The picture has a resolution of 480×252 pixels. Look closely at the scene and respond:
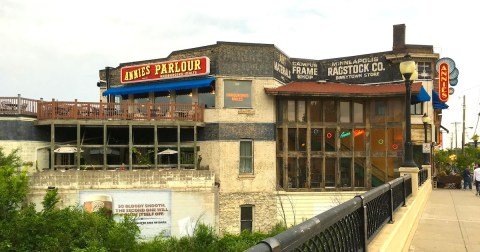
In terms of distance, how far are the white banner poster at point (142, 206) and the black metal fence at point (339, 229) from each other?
1971 cm

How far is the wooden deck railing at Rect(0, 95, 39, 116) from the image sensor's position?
26438mm

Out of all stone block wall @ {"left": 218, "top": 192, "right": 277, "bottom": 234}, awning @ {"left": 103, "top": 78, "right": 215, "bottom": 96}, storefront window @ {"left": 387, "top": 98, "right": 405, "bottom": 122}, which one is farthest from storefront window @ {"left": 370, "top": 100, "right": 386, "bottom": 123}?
awning @ {"left": 103, "top": 78, "right": 215, "bottom": 96}

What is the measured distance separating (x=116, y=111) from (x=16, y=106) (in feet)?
Result: 20.0

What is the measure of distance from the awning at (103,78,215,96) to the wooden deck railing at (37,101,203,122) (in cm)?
144

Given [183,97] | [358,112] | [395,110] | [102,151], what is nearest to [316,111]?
[358,112]

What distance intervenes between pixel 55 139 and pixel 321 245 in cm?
2800

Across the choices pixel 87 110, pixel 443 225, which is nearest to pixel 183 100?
pixel 87 110

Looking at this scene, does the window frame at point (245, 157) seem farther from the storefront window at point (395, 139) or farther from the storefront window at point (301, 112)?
the storefront window at point (395, 139)

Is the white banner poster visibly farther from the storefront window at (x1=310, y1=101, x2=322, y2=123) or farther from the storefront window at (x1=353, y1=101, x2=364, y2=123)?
the storefront window at (x1=353, y1=101, x2=364, y2=123)

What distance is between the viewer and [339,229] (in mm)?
4500

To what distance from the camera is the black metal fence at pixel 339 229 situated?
281 cm

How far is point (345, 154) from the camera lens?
30500mm

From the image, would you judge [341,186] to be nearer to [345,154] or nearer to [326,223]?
[345,154]

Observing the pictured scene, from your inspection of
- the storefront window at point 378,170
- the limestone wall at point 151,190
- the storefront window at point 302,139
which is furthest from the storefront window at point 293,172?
the limestone wall at point 151,190
